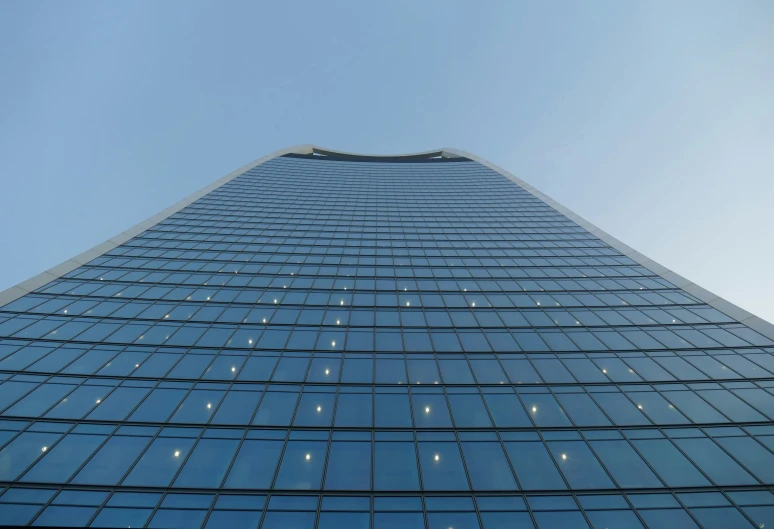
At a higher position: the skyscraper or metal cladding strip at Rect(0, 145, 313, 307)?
metal cladding strip at Rect(0, 145, 313, 307)

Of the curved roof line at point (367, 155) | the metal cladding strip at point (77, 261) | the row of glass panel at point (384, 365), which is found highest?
the metal cladding strip at point (77, 261)

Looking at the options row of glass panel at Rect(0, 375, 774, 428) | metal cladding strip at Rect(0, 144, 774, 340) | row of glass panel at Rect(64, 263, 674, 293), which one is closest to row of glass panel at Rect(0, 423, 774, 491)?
row of glass panel at Rect(0, 375, 774, 428)

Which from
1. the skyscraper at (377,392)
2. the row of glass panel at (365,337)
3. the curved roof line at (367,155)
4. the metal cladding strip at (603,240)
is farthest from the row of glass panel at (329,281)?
the curved roof line at (367,155)

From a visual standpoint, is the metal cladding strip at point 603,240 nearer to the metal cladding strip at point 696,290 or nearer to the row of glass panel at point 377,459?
the metal cladding strip at point 696,290

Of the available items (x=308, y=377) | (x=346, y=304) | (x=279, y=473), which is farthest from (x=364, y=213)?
(x=279, y=473)

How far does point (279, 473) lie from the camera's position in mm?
12312

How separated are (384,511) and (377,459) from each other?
1720mm

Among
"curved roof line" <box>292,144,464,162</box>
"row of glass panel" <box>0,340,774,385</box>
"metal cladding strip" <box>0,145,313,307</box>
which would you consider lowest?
"curved roof line" <box>292,144,464,162</box>

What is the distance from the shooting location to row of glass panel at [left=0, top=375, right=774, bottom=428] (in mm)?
14477

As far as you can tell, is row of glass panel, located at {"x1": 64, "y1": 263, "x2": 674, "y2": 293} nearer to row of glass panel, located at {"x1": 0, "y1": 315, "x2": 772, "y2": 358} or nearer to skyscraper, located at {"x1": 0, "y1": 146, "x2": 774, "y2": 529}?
skyscraper, located at {"x1": 0, "y1": 146, "x2": 774, "y2": 529}

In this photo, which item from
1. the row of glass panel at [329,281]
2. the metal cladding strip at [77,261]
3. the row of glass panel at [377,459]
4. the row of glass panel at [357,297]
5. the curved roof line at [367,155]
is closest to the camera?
the row of glass panel at [377,459]

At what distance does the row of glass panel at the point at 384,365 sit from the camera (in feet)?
54.9

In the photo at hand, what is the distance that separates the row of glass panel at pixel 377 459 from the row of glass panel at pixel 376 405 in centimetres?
59

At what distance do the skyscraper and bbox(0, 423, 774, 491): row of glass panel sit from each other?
0.06 m
